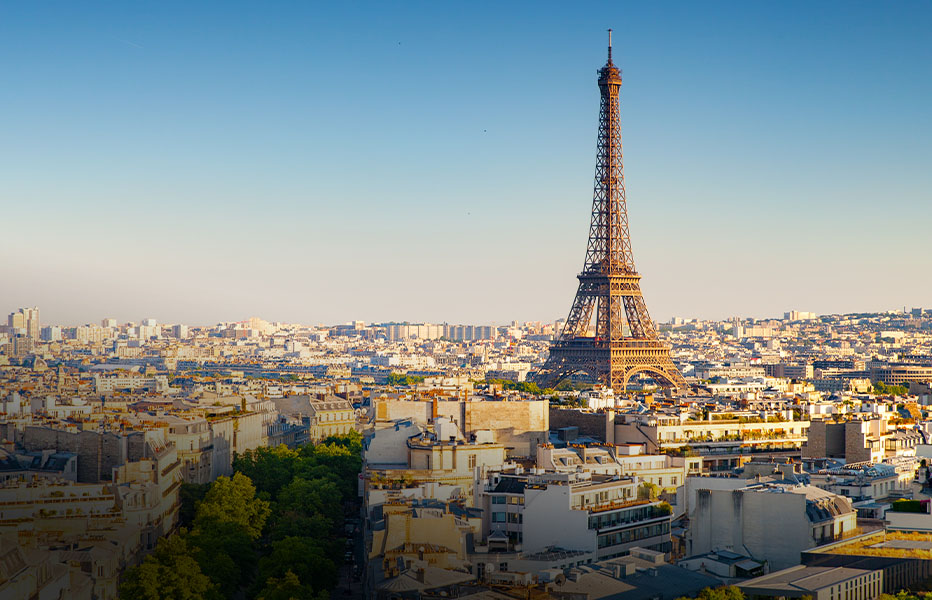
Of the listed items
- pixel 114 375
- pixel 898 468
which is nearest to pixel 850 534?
pixel 898 468

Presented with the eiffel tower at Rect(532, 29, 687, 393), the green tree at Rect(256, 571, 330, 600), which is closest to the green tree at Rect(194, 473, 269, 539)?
the green tree at Rect(256, 571, 330, 600)

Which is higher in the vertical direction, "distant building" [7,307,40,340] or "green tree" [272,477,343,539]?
"distant building" [7,307,40,340]

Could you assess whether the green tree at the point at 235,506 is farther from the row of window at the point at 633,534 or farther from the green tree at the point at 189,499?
the row of window at the point at 633,534

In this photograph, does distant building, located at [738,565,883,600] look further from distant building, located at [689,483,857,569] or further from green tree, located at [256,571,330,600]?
green tree, located at [256,571,330,600]

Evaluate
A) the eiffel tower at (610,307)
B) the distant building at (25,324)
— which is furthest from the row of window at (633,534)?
the eiffel tower at (610,307)

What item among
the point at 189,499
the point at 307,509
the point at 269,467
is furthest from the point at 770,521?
the point at 269,467

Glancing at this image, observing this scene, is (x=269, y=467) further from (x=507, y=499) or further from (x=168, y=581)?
(x=168, y=581)
